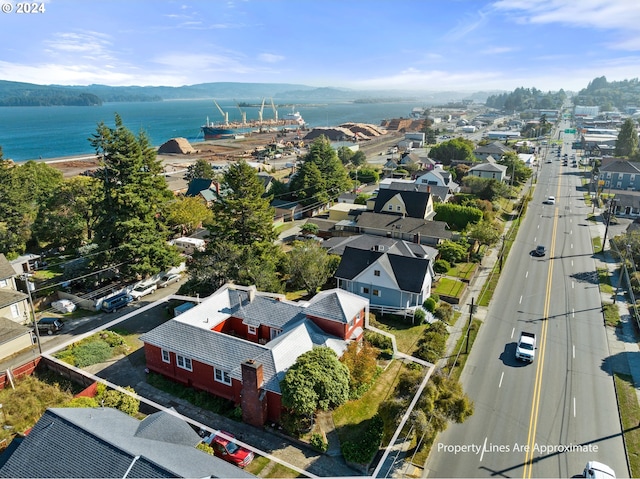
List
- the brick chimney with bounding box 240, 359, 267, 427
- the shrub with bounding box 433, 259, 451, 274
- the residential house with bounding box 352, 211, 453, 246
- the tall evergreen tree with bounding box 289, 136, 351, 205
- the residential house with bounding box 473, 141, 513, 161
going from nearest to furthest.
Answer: the brick chimney with bounding box 240, 359, 267, 427 → the shrub with bounding box 433, 259, 451, 274 → the residential house with bounding box 352, 211, 453, 246 → the tall evergreen tree with bounding box 289, 136, 351, 205 → the residential house with bounding box 473, 141, 513, 161

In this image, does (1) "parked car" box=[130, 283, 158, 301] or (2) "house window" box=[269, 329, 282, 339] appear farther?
(1) "parked car" box=[130, 283, 158, 301]

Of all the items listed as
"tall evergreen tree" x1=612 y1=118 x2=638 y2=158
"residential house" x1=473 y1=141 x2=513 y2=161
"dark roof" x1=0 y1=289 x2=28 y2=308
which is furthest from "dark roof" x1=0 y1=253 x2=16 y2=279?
"tall evergreen tree" x1=612 y1=118 x2=638 y2=158

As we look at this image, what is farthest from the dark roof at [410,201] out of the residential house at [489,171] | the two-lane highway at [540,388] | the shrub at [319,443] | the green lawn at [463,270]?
the shrub at [319,443]

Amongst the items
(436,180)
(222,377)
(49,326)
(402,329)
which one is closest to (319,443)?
(222,377)

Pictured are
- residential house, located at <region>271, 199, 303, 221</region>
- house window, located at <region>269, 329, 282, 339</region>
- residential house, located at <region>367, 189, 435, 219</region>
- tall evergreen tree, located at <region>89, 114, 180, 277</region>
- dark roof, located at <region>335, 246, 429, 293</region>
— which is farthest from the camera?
residential house, located at <region>271, 199, 303, 221</region>

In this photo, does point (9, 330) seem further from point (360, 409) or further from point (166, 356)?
point (360, 409)

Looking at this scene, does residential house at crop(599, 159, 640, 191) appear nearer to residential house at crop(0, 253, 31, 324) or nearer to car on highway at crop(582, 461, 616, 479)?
car on highway at crop(582, 461, 616, 479)
